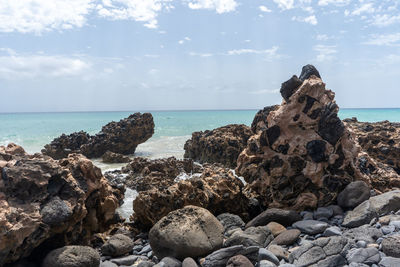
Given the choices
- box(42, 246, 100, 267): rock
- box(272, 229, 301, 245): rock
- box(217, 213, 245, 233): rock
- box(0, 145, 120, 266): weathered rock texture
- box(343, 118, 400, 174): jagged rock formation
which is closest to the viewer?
box(0, 145, 120, 266): weathered rock texture

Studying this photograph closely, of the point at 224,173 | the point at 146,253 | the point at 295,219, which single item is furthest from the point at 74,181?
the point at 295,219

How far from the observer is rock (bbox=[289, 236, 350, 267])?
13.2 ft

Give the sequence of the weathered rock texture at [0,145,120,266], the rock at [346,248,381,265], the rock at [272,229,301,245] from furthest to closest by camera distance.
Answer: the rock at [272,229,301,245]
the weathered rock texture at [0,145,120,266]
the rock at [346,248,381,265]

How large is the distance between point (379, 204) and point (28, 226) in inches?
207

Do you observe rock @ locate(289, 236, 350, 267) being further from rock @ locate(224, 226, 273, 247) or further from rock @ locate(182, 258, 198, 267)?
rock @ locate(182, 258, 198, 267)

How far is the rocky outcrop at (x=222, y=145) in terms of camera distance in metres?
14.7

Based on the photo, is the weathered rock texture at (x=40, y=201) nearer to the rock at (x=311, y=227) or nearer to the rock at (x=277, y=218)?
the rock at (x=277, y=218)

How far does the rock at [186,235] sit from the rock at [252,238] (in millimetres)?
214

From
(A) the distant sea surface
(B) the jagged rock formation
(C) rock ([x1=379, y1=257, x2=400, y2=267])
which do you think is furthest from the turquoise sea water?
(C) rock ([x1=379, y1=257, x2=400, y2=267])

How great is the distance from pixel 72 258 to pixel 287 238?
2.99 m

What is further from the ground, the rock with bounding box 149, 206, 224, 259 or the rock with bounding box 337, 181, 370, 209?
the rock with bounding box 337, 181, 370, 209

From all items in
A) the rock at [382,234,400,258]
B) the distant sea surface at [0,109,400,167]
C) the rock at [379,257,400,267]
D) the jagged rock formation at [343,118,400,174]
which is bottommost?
the distant sea surface at [0,109,400,167]

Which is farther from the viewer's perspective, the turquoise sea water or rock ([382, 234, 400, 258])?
the turquoise sea water

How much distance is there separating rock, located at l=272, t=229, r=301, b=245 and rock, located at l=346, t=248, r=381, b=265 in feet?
3.24
